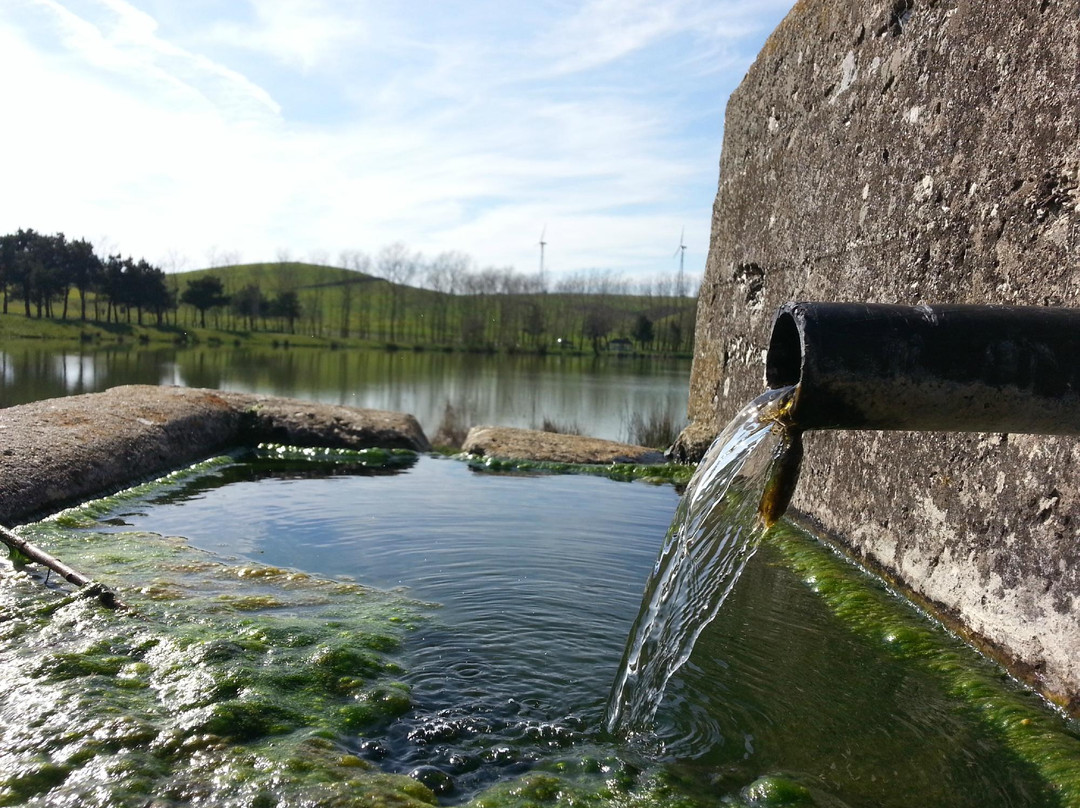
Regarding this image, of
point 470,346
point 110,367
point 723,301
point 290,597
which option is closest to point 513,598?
point 290,597

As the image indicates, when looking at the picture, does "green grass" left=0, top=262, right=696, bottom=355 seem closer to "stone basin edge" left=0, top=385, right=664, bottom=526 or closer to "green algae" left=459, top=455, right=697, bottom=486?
"stone basin edge" left=0, top=385, right=664, bottom=526

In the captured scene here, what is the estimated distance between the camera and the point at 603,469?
32.0 ft

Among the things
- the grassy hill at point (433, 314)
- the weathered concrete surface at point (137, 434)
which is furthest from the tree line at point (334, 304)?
the weathered concrete surface at point (137, 434)

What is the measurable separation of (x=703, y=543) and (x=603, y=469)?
5.65 meters

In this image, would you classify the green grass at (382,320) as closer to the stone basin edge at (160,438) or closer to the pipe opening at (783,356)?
the stone basin edge at (160,438)

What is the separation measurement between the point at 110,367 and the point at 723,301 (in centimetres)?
2168

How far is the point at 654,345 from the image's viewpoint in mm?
62062

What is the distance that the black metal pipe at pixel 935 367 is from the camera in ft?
8.77

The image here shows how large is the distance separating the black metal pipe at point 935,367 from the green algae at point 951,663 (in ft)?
3.99

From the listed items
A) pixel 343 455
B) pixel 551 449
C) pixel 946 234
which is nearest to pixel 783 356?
pixel 946 234

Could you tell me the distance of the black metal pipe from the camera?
2674mm

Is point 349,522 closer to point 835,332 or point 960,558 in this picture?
point 960,558

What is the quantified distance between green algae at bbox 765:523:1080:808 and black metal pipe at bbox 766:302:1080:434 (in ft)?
3.99

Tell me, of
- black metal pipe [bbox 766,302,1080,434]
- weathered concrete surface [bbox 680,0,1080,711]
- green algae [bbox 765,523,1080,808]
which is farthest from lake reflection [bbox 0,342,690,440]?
black metal pipe [bbox 766,302,1080,434]
